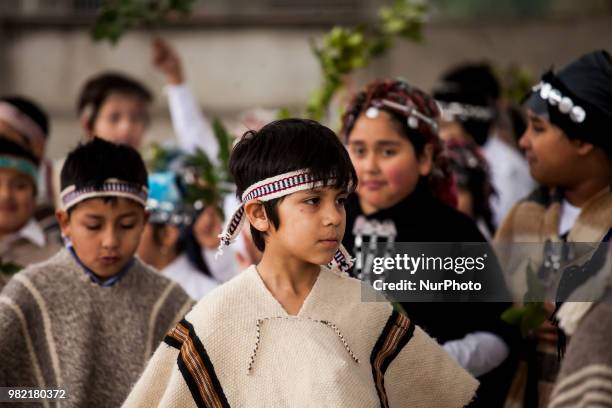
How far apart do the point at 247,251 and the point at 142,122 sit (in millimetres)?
2321

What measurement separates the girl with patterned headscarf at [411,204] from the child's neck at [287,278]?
1009mm

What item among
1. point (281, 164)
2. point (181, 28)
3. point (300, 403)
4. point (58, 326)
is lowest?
point (300, 403)

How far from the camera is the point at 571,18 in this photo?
10688 millimetres

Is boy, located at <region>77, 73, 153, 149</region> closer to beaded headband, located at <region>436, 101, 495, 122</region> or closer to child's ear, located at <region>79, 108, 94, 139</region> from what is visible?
child's ear, located at <region>79, 108, 94, 139</region>

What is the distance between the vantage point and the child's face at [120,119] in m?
7.34

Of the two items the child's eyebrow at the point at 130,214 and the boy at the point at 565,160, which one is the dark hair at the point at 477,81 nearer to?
the boy at the point at 565,160

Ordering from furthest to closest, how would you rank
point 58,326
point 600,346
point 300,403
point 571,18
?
point 571,18 < point 58,326 < point 300,403 < point 600,346

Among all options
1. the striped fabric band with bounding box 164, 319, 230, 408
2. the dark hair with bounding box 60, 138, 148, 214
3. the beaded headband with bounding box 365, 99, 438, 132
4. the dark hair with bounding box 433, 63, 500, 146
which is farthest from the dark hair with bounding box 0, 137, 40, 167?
the dark hair with bounding box 433, 63, 500, 146

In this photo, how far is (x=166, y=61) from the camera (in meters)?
7.42

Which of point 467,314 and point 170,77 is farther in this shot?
point 170,77

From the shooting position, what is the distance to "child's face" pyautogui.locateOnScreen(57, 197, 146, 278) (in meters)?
4.52

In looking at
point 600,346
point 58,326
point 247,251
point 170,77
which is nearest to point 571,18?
point 170,77

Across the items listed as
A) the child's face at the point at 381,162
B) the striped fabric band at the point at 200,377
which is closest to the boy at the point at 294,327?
the striped fabric band at the point at 200,377

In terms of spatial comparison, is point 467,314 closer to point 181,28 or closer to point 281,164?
point 281,164
